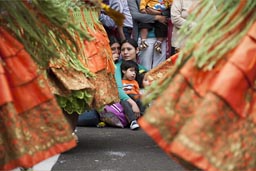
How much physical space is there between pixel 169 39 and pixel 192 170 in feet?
17.8

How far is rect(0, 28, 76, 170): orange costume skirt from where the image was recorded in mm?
3490

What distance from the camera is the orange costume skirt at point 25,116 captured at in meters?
3.49

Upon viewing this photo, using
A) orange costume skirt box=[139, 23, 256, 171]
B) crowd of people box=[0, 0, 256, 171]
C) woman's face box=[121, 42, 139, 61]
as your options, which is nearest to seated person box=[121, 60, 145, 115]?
woman's face box=[121, 42, 139, 61]

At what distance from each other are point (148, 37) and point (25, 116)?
528cm

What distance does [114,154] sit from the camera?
630 centimetres

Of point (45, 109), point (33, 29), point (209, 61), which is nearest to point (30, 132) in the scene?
point (45, 109)

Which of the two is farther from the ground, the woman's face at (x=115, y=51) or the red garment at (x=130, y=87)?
the woman's face at (x=115, y=51)

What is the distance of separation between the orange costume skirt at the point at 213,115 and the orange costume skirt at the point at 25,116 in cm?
59

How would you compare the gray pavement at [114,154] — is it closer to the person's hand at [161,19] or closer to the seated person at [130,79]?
the seated person at [130,79]

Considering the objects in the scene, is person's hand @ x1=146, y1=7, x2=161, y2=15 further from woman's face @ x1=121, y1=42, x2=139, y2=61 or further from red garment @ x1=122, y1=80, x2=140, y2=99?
red garment @ x1=122, y1=80, x2=140, y2=99

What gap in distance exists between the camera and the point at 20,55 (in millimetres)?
3730

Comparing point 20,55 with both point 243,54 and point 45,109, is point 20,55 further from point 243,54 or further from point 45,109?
point 243,54

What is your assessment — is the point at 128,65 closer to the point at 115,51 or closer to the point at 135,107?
the point at 115,51

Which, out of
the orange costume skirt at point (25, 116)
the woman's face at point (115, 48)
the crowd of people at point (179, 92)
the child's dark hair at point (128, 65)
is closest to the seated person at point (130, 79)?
the child's dark hair at point (128, 65)
